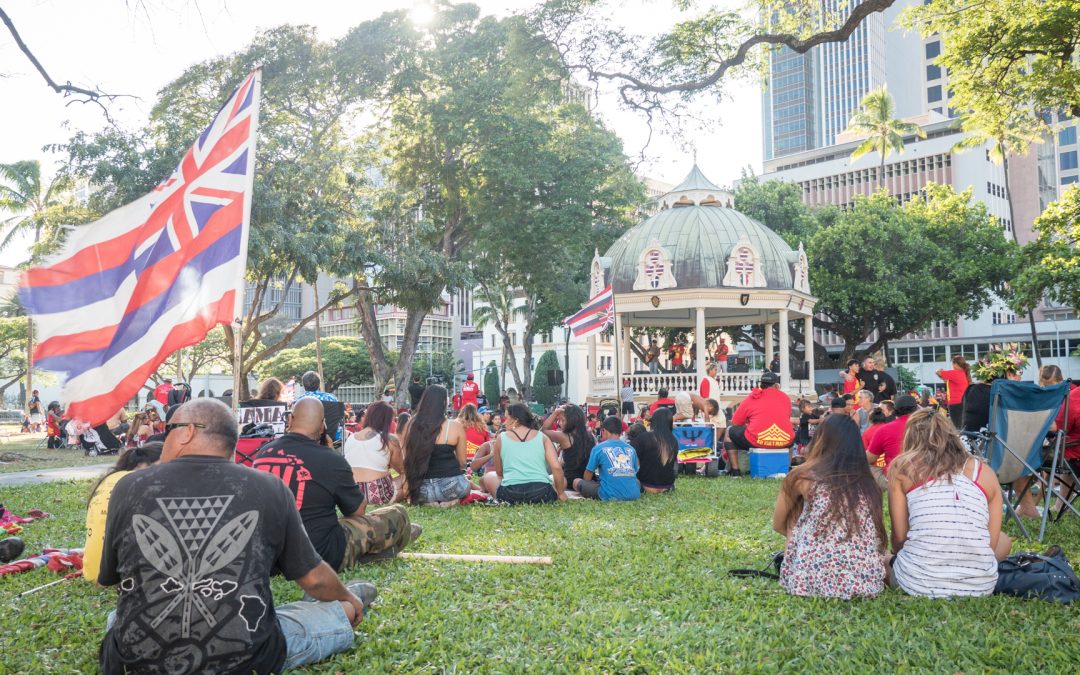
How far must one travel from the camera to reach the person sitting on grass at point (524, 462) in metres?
9.96

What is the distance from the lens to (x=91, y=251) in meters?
5.92

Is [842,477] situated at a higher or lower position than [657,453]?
higher

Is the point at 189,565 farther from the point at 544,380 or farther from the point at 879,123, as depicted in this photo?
the point at 544,380

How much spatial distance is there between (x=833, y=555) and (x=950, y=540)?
72cm

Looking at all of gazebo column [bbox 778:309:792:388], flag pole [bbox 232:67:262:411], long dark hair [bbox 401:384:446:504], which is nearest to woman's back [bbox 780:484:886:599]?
flag pole [bbox 232:67:262:411]

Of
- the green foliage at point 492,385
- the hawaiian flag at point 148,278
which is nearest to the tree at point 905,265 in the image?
the hawaiian flag at point 148,278

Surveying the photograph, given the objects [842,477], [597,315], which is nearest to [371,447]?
[842,477]

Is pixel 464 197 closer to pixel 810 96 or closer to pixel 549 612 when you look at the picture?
pixel 549 612

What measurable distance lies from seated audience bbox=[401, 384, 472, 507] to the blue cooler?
19.4 ft

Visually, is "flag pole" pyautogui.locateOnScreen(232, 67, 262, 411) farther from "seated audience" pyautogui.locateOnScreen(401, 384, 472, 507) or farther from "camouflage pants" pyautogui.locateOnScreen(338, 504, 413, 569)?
"seated audience" pyautogui.locateOnScreen(401, 384, 472, 507)

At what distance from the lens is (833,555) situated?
217 inches

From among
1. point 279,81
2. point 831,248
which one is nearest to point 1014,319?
point 831,248

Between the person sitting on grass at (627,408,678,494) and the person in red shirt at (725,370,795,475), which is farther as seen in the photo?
the person in red shirt at (725,370,795,475)

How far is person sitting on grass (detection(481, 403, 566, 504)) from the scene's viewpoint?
9961mm
